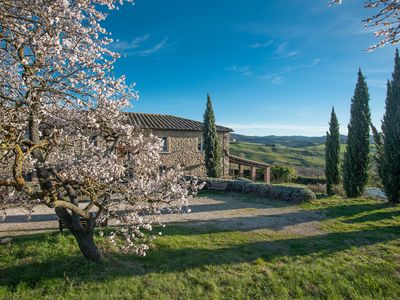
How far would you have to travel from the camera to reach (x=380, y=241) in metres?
9.10

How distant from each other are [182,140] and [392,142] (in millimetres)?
16678

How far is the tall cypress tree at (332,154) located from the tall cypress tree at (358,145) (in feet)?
8.30

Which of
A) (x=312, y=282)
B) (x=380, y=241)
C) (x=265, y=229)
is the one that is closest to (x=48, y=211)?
(x=265, y=229)

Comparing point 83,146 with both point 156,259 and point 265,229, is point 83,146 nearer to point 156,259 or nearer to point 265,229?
point 156,259

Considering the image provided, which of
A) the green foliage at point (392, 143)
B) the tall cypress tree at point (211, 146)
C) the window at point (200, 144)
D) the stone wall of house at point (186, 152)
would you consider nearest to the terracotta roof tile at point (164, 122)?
the stone wall of house at point (186, 152)

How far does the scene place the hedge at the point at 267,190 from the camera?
51.2 ft

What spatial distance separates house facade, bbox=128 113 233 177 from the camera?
24938mm

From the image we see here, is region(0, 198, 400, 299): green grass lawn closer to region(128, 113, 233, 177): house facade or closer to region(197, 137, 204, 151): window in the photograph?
region(128, 113, 233, 177): house facade

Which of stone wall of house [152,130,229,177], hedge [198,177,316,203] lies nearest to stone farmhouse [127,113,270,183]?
stone wall of house [152,130,229,177]

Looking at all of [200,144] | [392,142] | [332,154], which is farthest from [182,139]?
[392,142]

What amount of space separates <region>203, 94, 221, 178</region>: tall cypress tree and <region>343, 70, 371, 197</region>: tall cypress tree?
1121 centimetres

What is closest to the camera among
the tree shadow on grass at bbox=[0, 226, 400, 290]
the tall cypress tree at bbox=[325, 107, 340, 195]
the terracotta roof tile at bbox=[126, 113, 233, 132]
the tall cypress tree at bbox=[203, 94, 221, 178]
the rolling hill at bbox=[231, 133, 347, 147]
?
the tree shadow on grass at bbox=[0, 226, 400, 290]

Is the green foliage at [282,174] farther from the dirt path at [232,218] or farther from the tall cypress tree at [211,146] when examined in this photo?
the dirt path at [232,218]

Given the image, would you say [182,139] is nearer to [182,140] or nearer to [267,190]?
[182,140]
